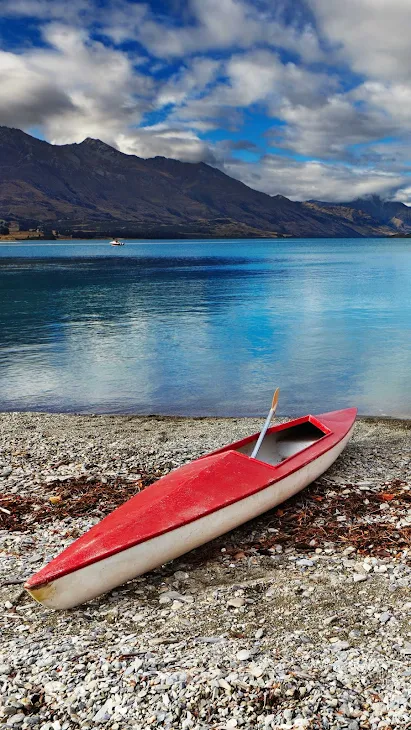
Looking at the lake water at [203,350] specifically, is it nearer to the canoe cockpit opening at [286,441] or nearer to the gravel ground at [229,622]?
the canoe cockpit opening at [286,441]

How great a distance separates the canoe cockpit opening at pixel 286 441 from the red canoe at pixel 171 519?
5.20ft

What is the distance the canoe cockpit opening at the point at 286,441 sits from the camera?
42.6 ft

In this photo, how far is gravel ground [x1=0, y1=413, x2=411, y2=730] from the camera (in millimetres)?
5492

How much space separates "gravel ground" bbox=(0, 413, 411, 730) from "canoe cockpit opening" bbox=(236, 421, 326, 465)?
116 centimetres

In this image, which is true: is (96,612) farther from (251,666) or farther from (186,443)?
(186,443)

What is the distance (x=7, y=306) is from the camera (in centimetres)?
5034

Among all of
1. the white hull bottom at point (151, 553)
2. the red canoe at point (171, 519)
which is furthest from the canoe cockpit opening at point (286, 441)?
the white hull bottom at point (151, 553)

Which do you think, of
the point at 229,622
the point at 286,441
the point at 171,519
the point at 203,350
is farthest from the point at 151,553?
the point at 203,350

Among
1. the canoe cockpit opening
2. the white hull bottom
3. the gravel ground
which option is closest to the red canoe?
the white hull bottom

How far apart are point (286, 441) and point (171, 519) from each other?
574cm

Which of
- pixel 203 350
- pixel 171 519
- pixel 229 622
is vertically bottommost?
pixel 203 350

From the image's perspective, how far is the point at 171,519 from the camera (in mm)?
8344

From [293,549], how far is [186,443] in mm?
6182

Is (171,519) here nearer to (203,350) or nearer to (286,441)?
(286,441)
